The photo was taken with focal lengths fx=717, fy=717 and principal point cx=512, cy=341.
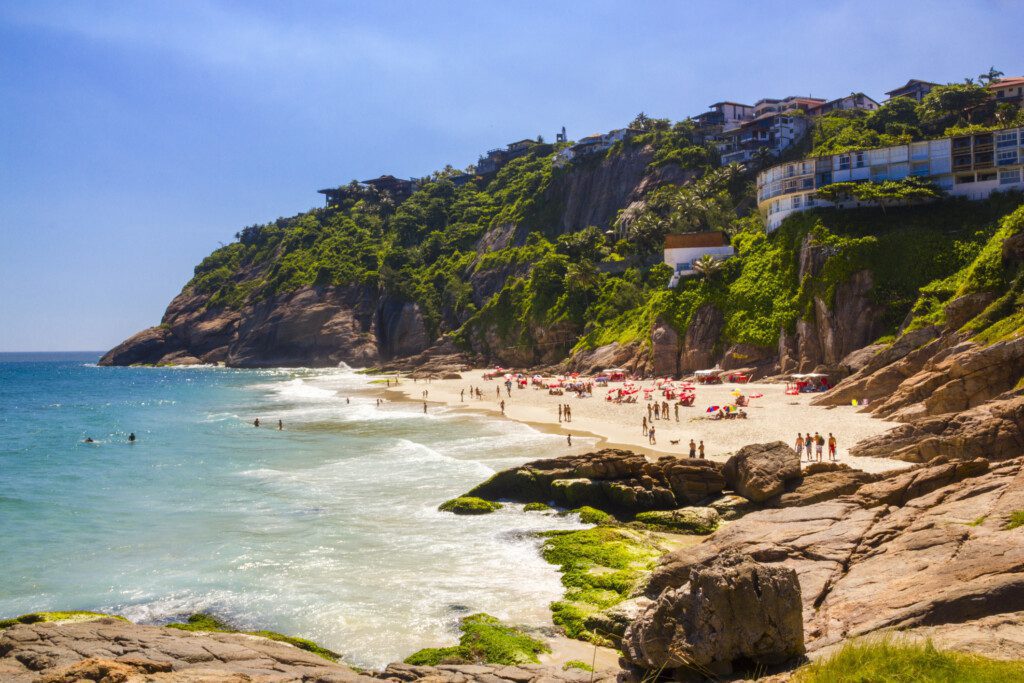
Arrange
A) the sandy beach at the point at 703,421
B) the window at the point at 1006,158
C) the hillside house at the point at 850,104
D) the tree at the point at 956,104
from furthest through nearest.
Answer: the hillside house at the point at 850,104, the tree at the point at 956,104, the window at the point at 1006,158, the sandy beach at the point at 703,421

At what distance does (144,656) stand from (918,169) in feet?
193

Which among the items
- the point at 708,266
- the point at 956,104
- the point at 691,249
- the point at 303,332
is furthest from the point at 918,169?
the point at 303,332

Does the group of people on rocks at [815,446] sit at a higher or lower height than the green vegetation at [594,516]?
higher

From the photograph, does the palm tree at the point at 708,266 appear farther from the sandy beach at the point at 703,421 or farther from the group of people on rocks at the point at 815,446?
the group of people on rocks at the point at 815,446

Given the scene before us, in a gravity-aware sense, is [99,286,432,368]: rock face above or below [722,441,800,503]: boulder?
above

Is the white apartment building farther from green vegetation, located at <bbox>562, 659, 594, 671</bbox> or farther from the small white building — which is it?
green vegetation, located at <bbox>562, 659, 594, 671</bbox>

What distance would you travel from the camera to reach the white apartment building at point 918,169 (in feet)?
163

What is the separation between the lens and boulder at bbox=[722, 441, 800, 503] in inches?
768

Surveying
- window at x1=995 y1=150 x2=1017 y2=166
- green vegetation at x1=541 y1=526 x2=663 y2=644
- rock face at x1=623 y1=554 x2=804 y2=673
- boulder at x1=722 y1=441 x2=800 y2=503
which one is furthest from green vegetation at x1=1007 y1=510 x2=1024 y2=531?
window at x1=995 y1=150 x2=1017 y2=166

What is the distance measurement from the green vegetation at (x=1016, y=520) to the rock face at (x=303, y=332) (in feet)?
316

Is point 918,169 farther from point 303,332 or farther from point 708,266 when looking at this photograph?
point 303,332

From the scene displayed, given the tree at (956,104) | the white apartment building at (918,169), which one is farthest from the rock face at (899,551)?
the tree at (956,104)

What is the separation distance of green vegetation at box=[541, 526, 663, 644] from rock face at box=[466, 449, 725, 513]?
194 cm

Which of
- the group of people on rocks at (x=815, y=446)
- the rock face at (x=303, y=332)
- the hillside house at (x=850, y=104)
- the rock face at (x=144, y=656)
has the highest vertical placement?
the hillside house at (x=850, y=104)
